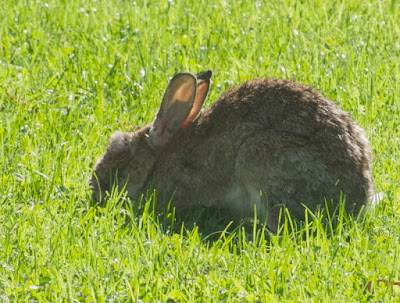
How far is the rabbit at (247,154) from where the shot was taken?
6016 millimetres

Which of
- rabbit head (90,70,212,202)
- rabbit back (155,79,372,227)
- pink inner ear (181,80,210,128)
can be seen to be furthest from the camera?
pink inner ear (181,80,210,128)

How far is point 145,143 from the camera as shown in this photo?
686 cm

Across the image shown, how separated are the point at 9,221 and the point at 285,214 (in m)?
1.90

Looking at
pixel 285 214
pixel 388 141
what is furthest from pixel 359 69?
Answer: pixel 285 214

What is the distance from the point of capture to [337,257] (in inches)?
209

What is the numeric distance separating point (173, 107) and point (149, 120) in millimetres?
1055

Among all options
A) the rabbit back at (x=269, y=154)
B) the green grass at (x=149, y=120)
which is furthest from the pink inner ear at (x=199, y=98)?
the green grass at (x=149, y=120)

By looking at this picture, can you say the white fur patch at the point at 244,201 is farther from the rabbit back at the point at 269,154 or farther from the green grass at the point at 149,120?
the green grass at the point at 149,120

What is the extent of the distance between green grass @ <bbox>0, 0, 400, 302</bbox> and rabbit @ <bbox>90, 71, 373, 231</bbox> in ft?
0.78

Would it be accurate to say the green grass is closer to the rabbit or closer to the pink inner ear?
the rabbit

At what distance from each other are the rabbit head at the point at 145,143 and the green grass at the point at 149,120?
182 mm

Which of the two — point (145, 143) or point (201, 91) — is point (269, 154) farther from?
point (145, 143)

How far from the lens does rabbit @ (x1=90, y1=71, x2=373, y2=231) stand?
6.02 metres

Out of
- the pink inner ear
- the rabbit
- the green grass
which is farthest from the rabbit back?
the green grass
